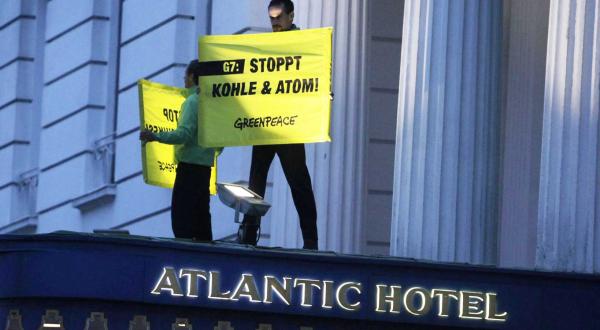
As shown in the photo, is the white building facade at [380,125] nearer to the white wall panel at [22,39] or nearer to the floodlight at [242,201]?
the white wall panel at [22,39]

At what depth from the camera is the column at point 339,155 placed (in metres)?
30.4

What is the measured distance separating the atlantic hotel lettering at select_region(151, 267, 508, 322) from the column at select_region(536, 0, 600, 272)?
1.40m

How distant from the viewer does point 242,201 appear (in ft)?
86.4

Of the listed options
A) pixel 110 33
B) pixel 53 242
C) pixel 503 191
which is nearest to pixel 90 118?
pixel 110 33

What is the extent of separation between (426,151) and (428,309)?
3.48 meters

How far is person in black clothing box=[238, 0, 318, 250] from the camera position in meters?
26.8

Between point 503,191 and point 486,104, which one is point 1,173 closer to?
point 503,191

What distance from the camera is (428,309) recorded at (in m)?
25.1

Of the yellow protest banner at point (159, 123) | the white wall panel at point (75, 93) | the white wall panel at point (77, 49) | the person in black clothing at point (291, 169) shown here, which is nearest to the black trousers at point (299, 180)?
the person in black clothing at point (291, 169)

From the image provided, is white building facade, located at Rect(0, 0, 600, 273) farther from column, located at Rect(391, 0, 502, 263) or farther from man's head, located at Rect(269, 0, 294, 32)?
man's head, located at Rect(269, 0, 294, 32)

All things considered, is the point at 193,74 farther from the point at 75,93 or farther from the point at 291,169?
the point at 75,93

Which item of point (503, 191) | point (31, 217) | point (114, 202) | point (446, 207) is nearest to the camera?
point (446, 207)

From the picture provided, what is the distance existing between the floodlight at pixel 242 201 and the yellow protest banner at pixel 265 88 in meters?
0.43

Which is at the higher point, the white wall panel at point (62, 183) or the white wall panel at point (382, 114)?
the white wall panel at point (382, 114)
